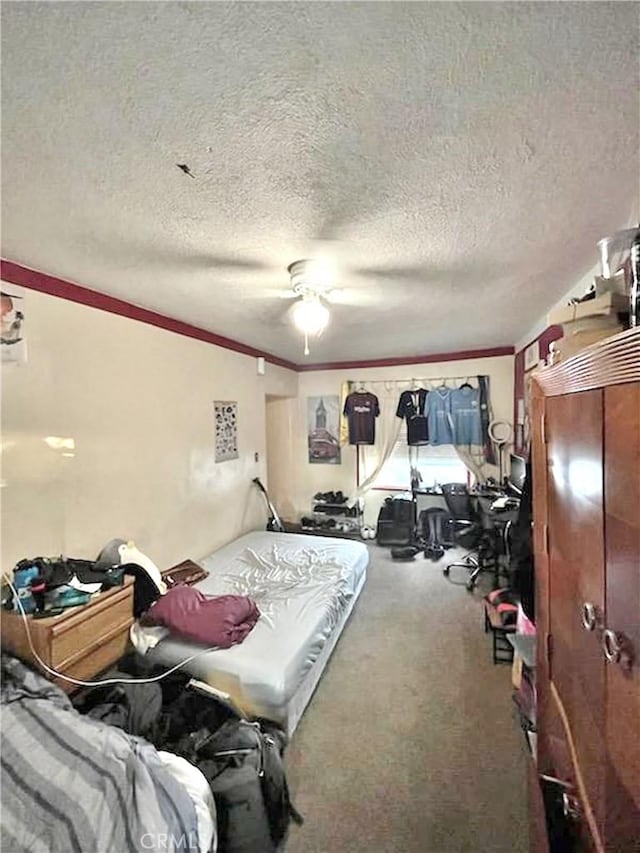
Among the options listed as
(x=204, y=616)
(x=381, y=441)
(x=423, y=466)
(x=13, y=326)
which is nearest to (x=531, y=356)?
(x=423, y=466)

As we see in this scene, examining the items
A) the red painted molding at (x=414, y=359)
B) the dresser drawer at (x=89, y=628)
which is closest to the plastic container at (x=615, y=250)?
the dresser drawer at (x=89, y=628)

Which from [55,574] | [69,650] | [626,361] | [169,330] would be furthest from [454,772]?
[169,330]

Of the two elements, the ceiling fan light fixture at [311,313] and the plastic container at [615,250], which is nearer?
the plastic container at [615,250]

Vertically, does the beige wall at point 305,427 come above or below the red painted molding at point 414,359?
below

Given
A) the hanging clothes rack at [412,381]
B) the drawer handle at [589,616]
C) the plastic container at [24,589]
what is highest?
the hanging clothes rack at [412,381]

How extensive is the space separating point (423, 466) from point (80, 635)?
4.08m

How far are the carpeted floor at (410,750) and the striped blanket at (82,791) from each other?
67 centimetres

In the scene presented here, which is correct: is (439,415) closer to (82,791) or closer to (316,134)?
(316,134)

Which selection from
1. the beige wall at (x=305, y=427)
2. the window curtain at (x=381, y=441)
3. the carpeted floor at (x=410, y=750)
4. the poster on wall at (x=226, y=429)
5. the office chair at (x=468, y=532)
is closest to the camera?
the carpeted floor at (x=410, y=750)

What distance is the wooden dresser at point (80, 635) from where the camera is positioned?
155cm

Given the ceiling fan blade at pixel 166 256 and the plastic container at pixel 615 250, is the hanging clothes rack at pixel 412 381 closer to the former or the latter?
the ceiling fan blade at pixel 166 256

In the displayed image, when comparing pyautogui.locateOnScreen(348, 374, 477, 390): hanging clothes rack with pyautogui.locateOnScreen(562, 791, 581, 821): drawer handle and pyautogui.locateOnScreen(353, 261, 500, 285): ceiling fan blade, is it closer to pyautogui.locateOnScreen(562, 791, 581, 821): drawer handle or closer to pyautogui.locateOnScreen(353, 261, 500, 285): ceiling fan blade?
pyautogui.locateOnScreen(353, 261, 500, 285): ceiling fan blade

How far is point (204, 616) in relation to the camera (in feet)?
6.49

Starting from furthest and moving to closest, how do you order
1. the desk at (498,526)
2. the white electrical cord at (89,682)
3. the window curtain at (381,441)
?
the window curtain at (381,441) → the desk at (498,526) → the white electrical cord at (89,682)
